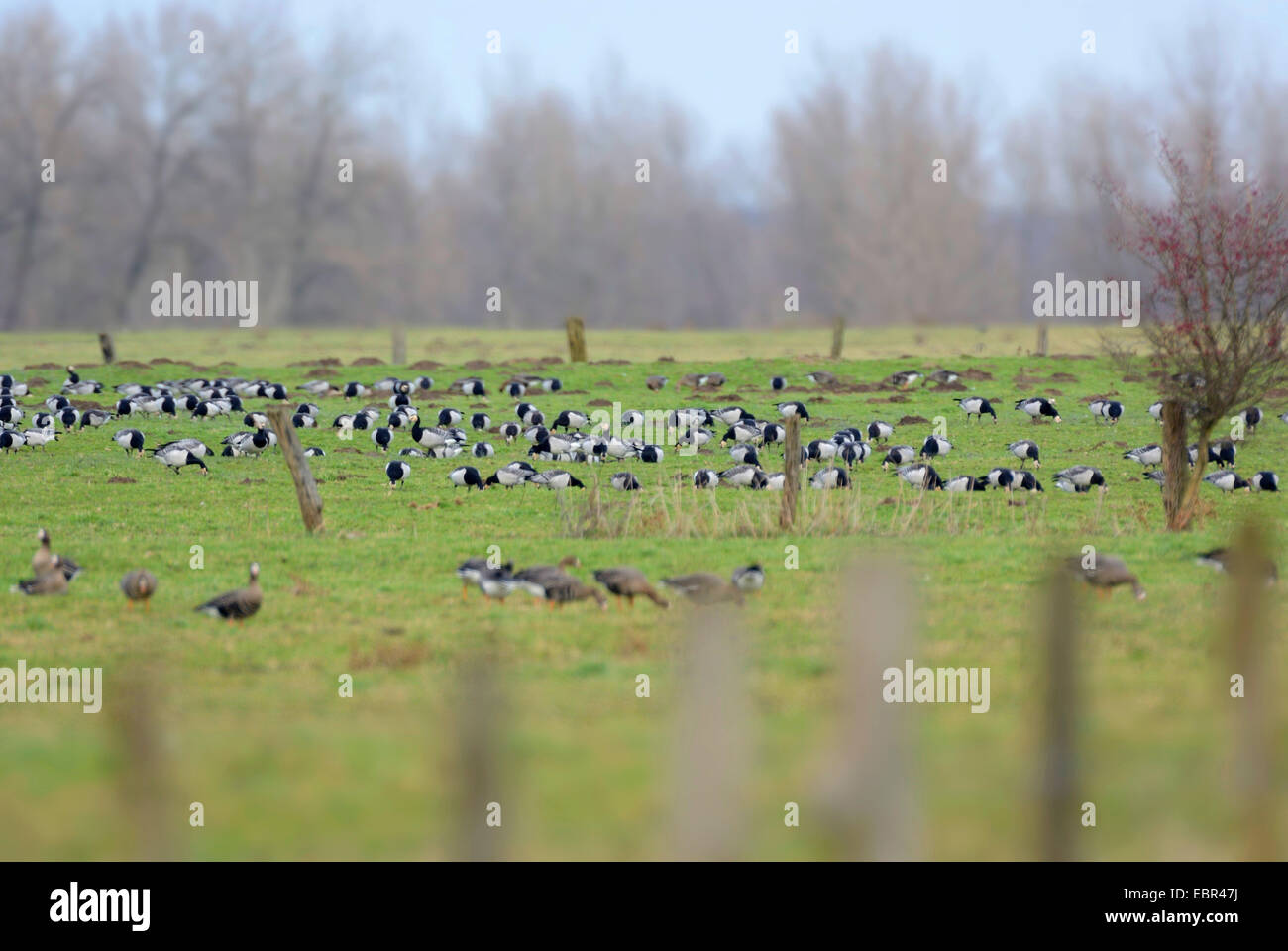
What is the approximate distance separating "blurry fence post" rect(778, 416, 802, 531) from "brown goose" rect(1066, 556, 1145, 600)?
552 centimetres

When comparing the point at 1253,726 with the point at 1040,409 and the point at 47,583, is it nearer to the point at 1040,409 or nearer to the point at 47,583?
the point at 47,583

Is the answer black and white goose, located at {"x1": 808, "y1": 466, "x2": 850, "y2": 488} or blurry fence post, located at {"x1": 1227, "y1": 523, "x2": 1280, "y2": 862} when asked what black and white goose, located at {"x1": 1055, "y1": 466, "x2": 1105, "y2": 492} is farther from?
blurry fence post, located at {"x1": 1227, "y1": 523, "x2": 1280, "y2": 862}

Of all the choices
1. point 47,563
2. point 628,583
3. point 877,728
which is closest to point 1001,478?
point 628,583

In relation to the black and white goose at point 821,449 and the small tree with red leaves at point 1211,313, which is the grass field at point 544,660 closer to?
the black and white goose at point 821,449

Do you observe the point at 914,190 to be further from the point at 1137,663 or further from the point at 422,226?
the point at 1137,663

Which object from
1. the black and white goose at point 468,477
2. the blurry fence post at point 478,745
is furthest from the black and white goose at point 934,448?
the blurry fence post at point 478,745

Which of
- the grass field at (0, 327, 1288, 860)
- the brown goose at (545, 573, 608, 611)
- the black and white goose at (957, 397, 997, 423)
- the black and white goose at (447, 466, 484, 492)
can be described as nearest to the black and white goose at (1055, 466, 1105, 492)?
the grass field at (0, 327, 1288, 860)

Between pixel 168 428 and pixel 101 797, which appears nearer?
pixel 101 797

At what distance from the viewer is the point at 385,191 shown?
103 m

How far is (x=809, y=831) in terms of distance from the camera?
7.29 metres

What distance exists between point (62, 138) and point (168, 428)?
222 ft

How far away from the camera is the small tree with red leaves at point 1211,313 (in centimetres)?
2059
